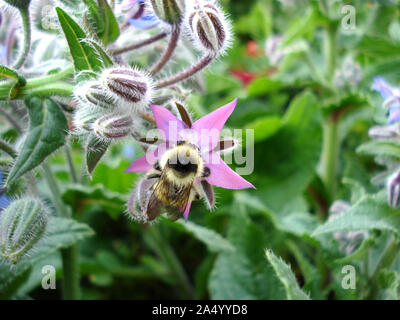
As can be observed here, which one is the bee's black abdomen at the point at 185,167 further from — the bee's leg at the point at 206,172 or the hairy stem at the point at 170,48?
the hairy stem at the point at 170,48

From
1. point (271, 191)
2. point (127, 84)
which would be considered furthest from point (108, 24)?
point (271, 191)

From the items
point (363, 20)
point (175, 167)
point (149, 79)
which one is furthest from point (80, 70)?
point (363, 20)

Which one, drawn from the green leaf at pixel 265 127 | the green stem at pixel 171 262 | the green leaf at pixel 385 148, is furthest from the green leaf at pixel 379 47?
the green stem at pixel 171 262

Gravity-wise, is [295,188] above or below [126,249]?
above

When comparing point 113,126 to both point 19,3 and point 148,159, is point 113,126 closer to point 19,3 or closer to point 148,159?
point 148,159

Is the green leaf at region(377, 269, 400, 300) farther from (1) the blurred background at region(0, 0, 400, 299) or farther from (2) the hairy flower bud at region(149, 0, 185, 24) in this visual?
(2) the hairy flower bud at region(149, 0, 185, 24)

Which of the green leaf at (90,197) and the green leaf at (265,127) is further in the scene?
the green leaf at (265,127)

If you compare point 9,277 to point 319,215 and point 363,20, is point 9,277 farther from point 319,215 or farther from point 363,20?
point 363,20
